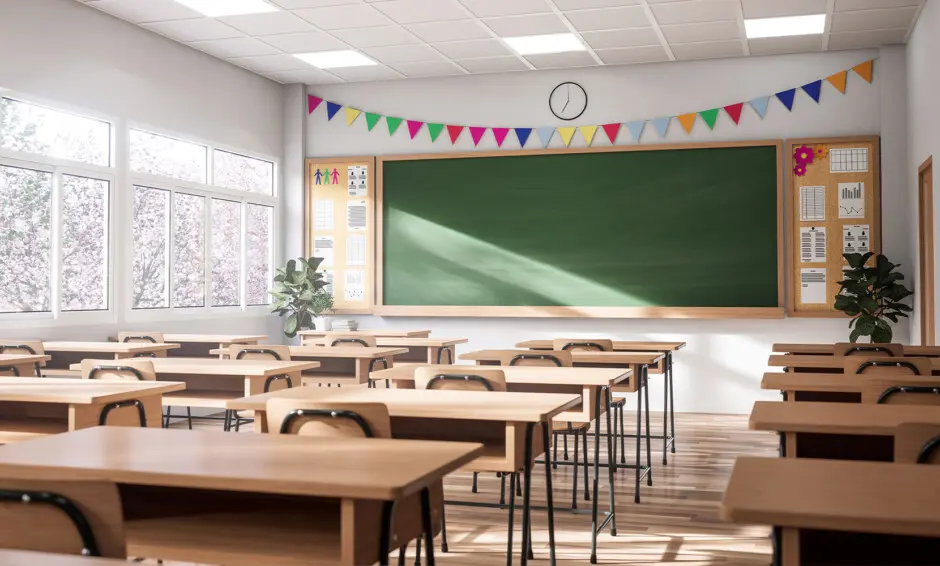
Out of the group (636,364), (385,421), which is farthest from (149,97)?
(385,421)

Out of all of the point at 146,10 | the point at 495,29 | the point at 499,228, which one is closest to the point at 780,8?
the point at 495,29

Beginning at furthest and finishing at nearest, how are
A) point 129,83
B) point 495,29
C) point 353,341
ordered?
point 495,29 → point 129,83 → point 353,341

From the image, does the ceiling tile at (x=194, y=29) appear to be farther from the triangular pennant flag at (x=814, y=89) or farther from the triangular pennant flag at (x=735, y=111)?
the triangular pennant flag at (x=814, y=89)

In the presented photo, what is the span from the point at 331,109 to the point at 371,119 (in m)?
0.46

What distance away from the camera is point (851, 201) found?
819 cm

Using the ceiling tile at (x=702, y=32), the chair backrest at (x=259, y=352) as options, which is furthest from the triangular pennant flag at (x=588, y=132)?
the chair backrest at (x=259, y=352)

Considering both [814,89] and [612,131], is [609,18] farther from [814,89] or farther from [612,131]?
[814,89]

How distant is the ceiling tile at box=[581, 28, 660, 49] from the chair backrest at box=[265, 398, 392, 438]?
5875mm

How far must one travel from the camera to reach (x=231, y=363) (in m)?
4.73

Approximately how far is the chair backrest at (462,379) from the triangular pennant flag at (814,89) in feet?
18.8

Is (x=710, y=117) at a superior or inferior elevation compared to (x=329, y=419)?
superior

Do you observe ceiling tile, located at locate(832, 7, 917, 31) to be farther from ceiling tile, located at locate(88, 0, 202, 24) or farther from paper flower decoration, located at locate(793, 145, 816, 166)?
ceiling tile, located at locate(88, 0, 202, 24)

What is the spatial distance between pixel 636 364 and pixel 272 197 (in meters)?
5.37

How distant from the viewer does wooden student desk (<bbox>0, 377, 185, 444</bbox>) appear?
3244 mm
